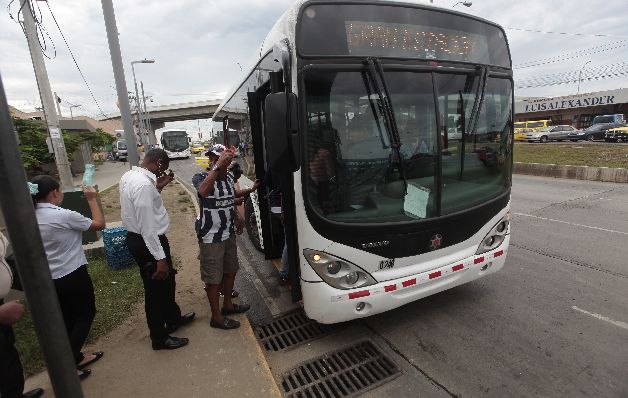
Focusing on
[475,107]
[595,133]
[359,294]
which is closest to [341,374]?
[359,294]

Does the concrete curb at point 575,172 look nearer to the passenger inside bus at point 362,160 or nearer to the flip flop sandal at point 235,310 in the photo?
the passenger inside bus at point 362,160

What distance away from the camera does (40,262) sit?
1.22 metres

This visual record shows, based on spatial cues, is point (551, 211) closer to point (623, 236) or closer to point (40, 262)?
point (623, 236)

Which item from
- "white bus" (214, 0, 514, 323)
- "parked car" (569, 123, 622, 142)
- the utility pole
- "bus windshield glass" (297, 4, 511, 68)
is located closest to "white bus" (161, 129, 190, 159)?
the utility pole

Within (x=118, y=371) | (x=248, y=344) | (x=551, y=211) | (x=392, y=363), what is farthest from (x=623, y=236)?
(x=118, y=371)

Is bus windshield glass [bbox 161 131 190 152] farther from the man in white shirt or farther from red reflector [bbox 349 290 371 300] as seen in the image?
red reflector [bbox 349 290 371 300]

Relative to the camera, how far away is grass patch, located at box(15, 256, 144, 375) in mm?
3307

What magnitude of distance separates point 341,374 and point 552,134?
35.7 m

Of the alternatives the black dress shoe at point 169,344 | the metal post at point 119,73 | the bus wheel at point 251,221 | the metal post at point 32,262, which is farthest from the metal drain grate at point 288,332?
the metal post at point 119,73

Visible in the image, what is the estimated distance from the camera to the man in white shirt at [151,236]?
3000 millimetres

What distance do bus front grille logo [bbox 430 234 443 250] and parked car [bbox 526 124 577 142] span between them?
1361 inches

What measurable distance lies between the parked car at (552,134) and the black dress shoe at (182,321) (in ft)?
118

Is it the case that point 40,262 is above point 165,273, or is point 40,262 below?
above

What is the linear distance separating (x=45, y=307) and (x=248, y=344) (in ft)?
7.78
